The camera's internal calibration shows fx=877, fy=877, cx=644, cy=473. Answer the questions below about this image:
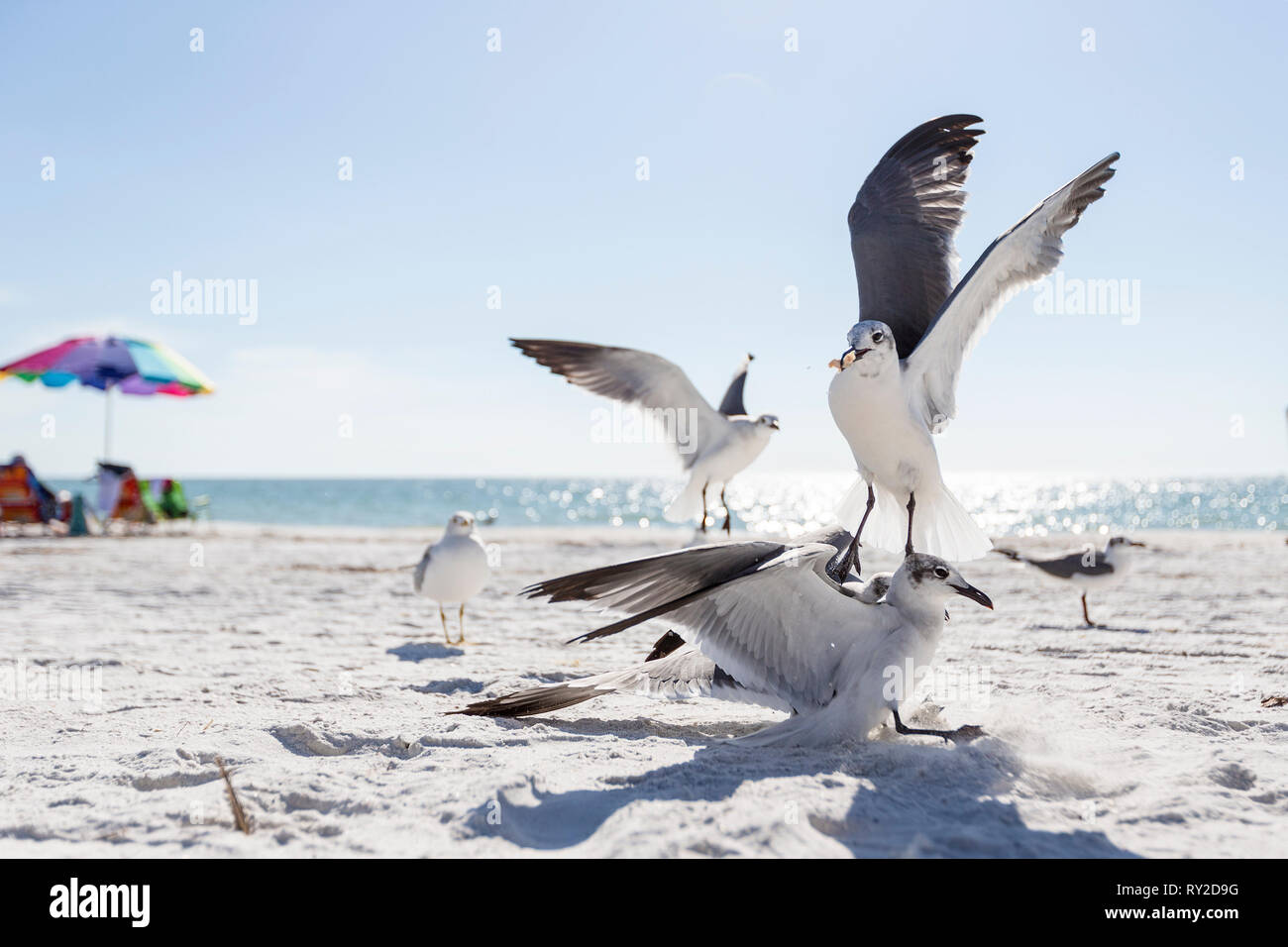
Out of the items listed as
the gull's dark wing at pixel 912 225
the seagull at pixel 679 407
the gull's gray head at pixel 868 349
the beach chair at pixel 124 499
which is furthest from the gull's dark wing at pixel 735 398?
the beach chair at pixel 124 499

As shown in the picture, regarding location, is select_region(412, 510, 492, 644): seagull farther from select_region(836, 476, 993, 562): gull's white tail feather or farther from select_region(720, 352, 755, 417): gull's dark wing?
select_region(720, 352, 755, 417): gull's dark wing

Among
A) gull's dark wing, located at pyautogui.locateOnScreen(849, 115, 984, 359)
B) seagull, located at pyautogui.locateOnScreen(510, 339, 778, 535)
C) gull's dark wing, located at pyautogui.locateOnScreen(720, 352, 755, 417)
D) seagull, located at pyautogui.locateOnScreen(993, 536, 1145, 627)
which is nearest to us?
gull's dark wing, located at pyautogui.locateOnScreen(849, 115, 984, 359)

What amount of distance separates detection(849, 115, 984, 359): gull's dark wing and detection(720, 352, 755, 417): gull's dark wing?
138 inches

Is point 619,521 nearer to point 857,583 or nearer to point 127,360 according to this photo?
point 127,360

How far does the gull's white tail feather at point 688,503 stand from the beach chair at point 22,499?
1181cm

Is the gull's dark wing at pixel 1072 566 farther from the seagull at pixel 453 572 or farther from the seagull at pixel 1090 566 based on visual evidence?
the seagull at pixel 453 572

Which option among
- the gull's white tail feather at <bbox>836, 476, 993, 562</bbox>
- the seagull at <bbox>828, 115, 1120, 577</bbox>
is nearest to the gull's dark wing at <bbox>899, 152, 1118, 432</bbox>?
the seagull at <bbox>828, 115, 1120, 577</bbox>

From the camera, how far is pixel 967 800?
2137mm

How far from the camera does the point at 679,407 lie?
6.61 metres

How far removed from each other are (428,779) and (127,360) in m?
15.4

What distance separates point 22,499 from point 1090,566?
596 inches

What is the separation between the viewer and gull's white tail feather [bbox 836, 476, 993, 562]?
3.70m

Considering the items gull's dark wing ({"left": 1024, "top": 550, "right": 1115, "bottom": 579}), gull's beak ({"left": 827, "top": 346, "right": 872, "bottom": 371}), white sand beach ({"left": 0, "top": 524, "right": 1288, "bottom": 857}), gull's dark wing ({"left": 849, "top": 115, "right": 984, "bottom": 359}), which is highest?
gull's dark wing ({"left": 849, "top": 115, "right": 984, "bottom": 359})
